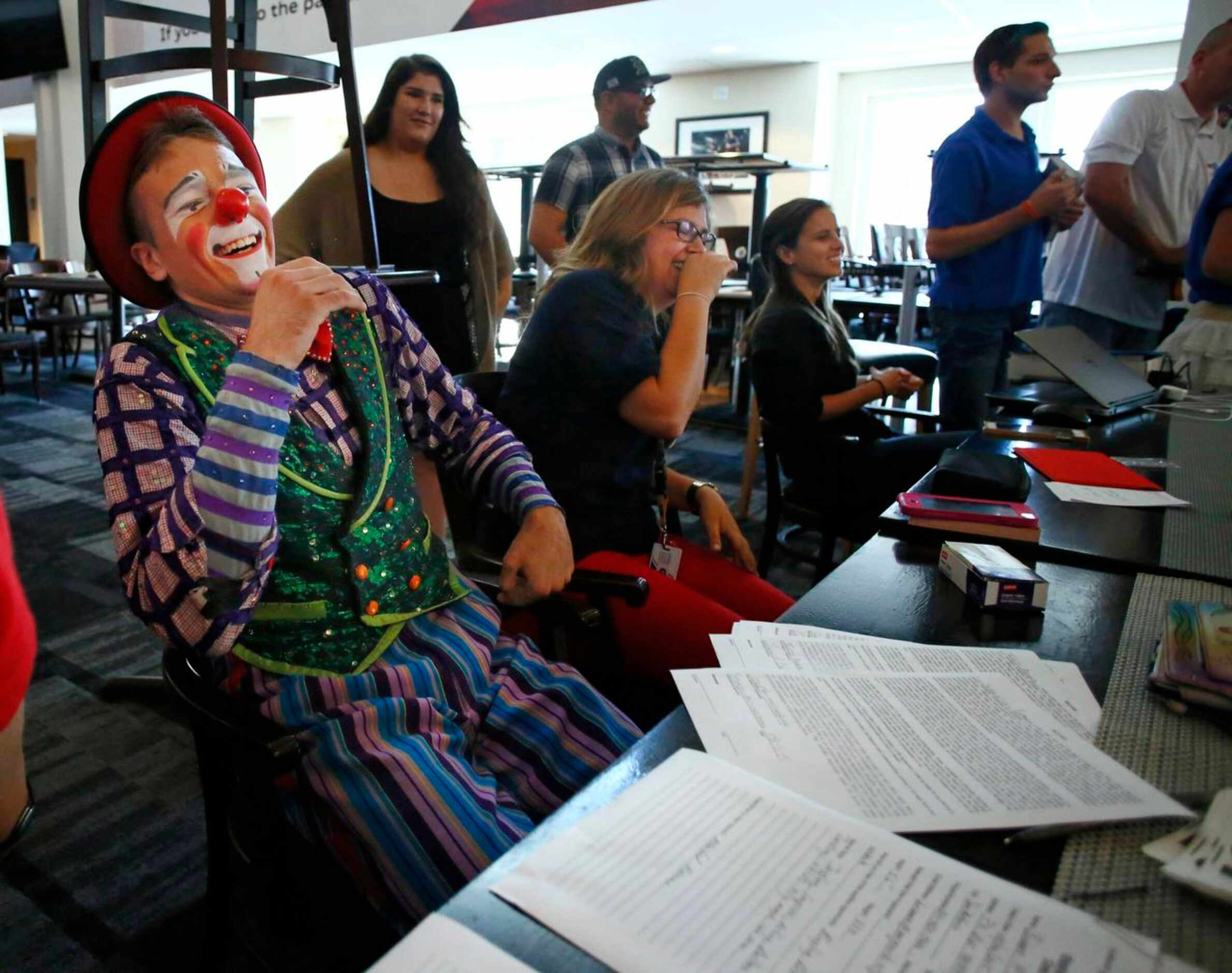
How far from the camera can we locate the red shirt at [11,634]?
1.45 feet

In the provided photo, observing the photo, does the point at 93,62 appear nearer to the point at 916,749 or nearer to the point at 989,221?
the point at 916,749

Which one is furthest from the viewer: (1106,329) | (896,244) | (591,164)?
(896,244)

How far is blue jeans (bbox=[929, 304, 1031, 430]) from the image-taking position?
96.4 inches

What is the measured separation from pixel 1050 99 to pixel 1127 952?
1086cm

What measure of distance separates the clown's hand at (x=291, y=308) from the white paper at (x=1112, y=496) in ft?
3.30

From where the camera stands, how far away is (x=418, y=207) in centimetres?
224

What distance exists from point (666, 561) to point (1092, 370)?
46.5 inches

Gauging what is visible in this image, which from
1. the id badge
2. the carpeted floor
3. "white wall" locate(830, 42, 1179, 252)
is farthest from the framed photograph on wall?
the id badge

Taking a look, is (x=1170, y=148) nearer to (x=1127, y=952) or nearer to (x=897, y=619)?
(x=897, y=619)

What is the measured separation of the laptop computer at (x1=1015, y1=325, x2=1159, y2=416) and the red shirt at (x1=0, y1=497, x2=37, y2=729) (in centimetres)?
189

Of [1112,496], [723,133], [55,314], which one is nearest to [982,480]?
[1112,496]

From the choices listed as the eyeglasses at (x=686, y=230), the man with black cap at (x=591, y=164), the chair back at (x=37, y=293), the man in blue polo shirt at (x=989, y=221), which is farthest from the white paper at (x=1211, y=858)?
the chair back at (x=37, y=293)

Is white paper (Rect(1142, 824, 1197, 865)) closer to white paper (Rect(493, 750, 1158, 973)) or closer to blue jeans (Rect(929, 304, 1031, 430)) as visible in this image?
white paper (Rect(493, 750, 1158, 973))

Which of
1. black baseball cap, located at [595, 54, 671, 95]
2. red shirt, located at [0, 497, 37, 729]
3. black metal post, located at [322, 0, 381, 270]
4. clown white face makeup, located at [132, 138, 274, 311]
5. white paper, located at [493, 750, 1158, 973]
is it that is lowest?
white paper, located at [493, 750, 1158, 973]
